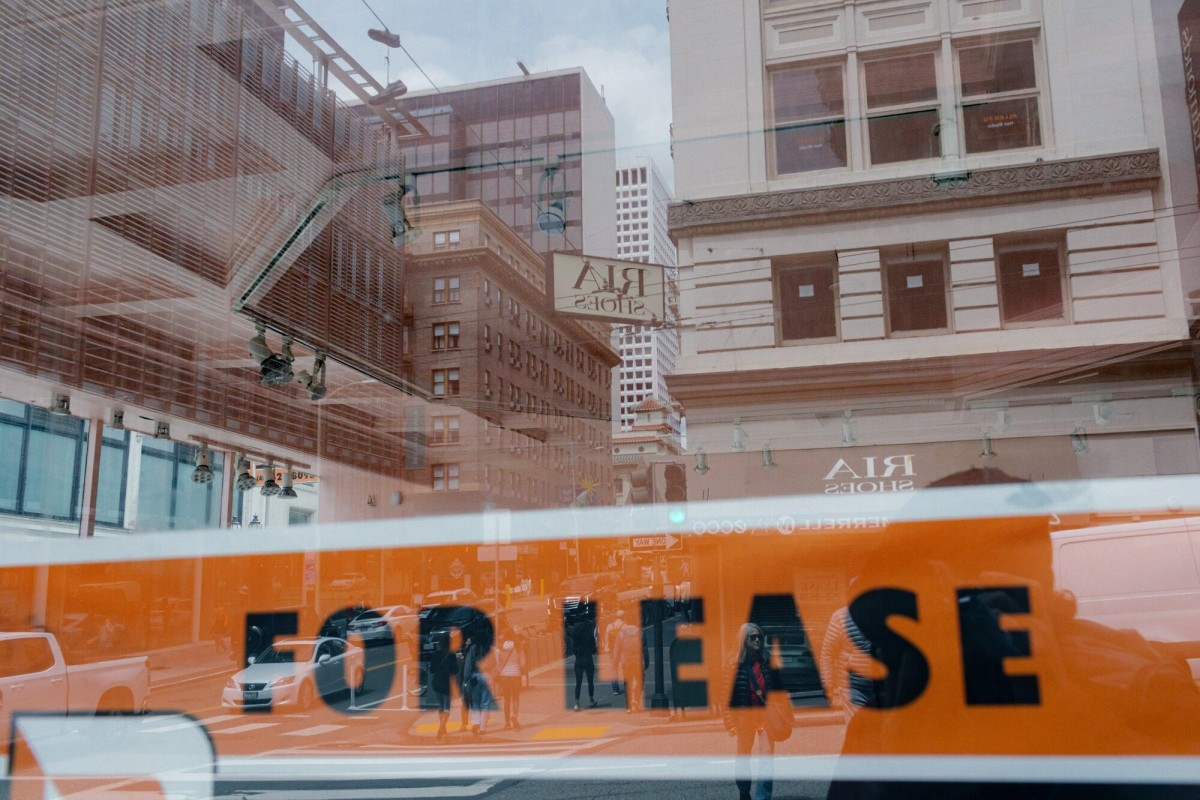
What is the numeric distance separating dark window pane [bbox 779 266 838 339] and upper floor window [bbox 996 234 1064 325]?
1133 millimetres

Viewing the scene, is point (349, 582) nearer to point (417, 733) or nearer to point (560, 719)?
point (417, 733)

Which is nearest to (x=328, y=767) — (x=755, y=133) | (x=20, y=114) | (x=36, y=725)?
(x=36, y=725)

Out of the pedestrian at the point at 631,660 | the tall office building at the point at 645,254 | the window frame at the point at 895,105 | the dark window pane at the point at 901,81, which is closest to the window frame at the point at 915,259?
the window frame at the point at 895,105

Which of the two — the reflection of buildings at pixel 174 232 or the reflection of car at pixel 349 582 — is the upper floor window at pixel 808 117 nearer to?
the reflection of buildings at pixel 174 232

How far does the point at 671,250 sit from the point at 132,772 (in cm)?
519

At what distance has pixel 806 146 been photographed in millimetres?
6090

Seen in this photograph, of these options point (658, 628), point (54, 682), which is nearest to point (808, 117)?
point (658, 628)

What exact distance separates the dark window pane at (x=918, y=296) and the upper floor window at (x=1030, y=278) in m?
0.40

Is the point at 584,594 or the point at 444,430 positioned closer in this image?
the point at 584,594

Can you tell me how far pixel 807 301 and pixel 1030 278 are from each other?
1.47 meters

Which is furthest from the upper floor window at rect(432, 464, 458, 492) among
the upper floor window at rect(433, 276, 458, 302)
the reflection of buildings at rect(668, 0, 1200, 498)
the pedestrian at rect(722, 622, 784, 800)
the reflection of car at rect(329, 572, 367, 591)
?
the pedestrian at rect(722, 622, 784, 800)

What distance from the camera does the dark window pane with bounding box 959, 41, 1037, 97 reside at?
5.69 meters

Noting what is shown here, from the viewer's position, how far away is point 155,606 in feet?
26.0

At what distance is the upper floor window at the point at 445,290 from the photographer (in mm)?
8156
